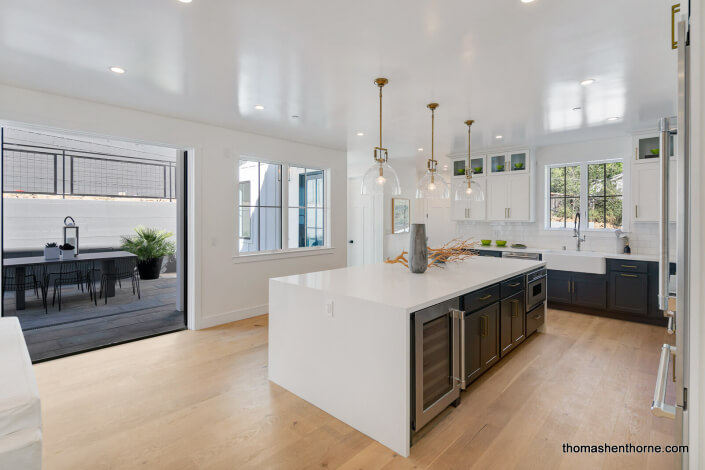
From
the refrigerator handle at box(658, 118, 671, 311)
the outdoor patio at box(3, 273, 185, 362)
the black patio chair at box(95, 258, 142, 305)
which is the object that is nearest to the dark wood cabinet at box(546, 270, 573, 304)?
the refrigerator handle at box(658, 118, 671, 311)

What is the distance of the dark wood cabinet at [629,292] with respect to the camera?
4617mm

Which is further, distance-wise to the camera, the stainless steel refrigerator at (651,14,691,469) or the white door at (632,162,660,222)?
the white door at (632,162,660,222)

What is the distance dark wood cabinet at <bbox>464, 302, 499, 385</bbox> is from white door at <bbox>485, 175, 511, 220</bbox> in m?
3.34

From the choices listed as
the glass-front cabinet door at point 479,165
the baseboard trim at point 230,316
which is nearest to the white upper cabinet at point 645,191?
the glass-front cabinet door at point 479,165

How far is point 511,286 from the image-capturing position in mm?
3316

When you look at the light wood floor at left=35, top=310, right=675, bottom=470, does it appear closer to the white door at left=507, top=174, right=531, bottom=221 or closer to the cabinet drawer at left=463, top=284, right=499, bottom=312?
the cabinet drawer at left=463, top=284, right=499, bottom=312

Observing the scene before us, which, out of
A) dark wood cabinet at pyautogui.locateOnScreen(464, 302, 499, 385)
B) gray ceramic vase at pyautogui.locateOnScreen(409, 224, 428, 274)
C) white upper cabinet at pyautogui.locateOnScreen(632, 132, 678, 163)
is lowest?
dark wood cabinet at pyautogui.locateOnScreen(464, 302, 499, 385)

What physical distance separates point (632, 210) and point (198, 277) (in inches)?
226

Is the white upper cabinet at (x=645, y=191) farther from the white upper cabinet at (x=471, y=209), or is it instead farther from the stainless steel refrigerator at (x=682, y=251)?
the stainless steel refrigerator at (x=682, y=251)

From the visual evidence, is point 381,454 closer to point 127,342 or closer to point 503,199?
point 127,342

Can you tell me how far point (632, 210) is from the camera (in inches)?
194

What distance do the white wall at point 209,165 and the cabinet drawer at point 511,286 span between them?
3.19 meters

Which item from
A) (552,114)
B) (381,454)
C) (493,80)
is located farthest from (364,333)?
(552,114)

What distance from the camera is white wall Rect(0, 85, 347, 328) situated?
336 centimetres
